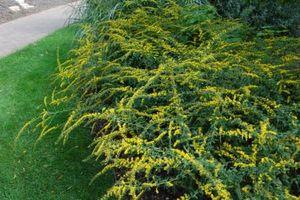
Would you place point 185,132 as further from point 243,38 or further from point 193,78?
point 243,38

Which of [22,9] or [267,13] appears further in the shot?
[22,9]

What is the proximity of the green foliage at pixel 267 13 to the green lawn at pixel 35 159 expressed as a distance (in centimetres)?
228

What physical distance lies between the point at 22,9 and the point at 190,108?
633 cm

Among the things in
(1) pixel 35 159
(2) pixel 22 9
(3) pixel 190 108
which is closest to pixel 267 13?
(3) pixel 190 108

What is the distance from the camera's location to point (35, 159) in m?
3.43

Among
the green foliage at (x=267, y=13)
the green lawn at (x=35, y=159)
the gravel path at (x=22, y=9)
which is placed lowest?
the gravel path at (x=22, y=9)

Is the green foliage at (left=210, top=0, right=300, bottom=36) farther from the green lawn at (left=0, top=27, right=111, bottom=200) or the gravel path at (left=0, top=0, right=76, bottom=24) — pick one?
the gravel path at (left=0, top=0, right=76, bottom=24)

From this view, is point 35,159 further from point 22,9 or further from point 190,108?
point 22,9

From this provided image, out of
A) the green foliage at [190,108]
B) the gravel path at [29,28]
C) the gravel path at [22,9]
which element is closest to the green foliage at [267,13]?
the green foliage at [190,108]

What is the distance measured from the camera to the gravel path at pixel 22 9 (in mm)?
7704

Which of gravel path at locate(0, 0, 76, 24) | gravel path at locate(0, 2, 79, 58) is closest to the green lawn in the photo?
gravel path at locate(0, 2, 79, 58)

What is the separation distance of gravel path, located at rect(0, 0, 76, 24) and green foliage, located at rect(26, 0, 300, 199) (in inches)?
155

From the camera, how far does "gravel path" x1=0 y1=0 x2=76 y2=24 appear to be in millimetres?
7704

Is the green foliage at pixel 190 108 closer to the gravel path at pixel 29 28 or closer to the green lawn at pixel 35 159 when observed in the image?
the green lawn at pixel 35 159
